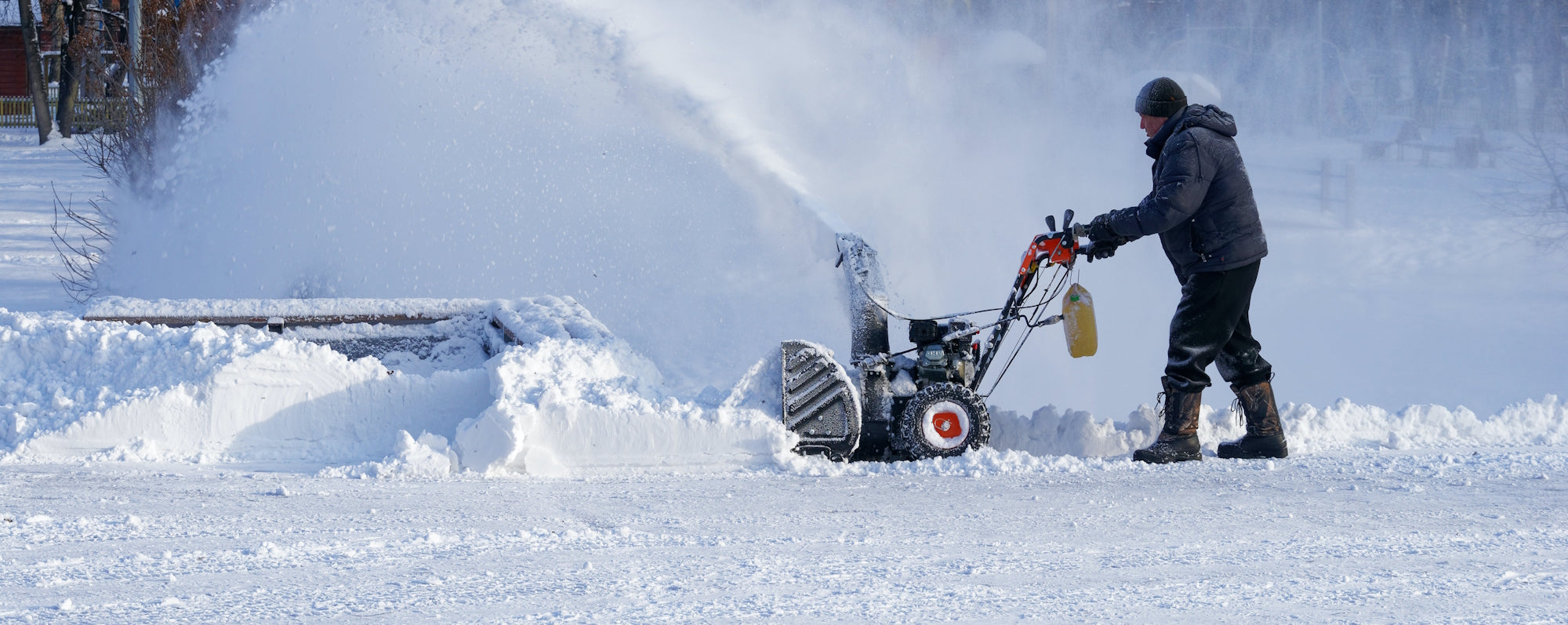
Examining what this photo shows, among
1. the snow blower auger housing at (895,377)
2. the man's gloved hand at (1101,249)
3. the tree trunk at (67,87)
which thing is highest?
the tree trunk at (67,87)

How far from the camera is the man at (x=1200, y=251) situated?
4.61 m

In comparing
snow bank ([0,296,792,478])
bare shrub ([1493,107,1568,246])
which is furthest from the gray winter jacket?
bare shrub ([1493,107,1568,246])

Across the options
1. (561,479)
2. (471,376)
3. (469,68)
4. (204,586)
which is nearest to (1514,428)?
(561,479)

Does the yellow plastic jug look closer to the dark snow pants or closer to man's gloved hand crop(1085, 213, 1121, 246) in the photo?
man's gloved hand crop(1085, 213, 1121, 246)

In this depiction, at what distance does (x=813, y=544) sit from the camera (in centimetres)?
370

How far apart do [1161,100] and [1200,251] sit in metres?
0.62

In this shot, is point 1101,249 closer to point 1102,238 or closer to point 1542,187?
point 1102,238

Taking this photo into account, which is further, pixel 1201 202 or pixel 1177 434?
pixel 1177 434

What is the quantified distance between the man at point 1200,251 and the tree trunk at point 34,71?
29414 mm

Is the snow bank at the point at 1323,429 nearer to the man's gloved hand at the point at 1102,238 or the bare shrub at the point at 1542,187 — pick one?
the man's gloved hand at the point at 1102,238

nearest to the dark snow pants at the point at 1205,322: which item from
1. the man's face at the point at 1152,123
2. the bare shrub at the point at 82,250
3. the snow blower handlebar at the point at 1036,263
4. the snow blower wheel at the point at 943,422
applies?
the snow blower handlebar at the point at 1036,263

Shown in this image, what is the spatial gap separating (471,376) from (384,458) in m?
0.51

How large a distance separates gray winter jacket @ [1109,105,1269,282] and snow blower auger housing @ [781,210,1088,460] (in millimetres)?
299

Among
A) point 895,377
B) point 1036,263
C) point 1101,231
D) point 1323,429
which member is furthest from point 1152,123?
point 1323,429
